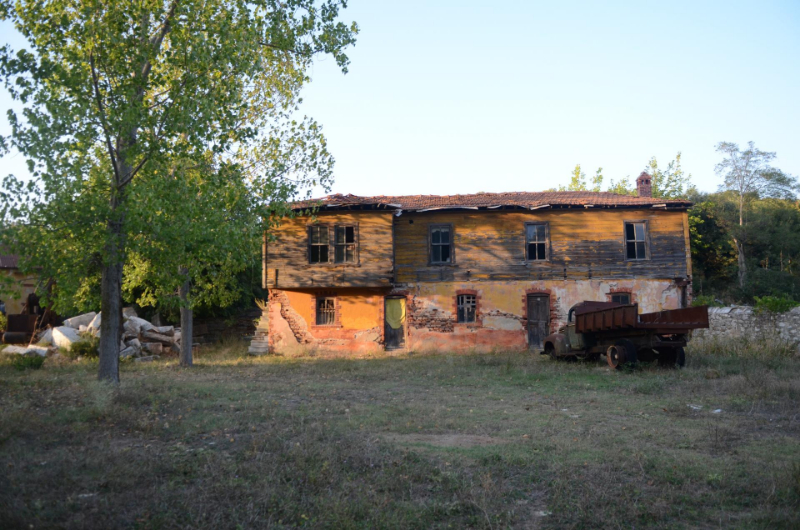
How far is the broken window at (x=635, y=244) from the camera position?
23828 millimetres

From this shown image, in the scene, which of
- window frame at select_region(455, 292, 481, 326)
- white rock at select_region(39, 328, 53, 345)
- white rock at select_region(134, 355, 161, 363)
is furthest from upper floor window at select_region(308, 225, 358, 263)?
white rock at select_region(39, 328, 53, 345)

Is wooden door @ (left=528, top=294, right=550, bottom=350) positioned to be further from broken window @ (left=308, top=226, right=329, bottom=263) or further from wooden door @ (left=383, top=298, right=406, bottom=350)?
broken window @ (left=308, top=226, right=329, bottom=263)

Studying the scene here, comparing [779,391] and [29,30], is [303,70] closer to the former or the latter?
[29,30]

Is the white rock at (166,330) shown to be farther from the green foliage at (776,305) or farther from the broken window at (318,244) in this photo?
the green foliage at (776,305)

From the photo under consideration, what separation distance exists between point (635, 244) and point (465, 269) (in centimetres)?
695

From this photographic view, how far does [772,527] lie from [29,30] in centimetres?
1293

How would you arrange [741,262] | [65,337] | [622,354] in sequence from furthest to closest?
[741,262]
[65,337]
[622,354]

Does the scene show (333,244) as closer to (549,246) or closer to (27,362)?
(549,246)

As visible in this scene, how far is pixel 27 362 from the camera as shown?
1664 cm

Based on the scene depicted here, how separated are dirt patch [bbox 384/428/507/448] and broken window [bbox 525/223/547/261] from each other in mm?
16674

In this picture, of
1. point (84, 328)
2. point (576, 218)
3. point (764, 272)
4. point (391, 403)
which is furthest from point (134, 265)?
point (764, 272)

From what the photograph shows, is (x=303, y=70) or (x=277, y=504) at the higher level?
(x=303, y=70)

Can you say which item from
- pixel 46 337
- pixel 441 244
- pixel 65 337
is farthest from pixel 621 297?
pixel 46 337

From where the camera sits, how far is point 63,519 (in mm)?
4492
